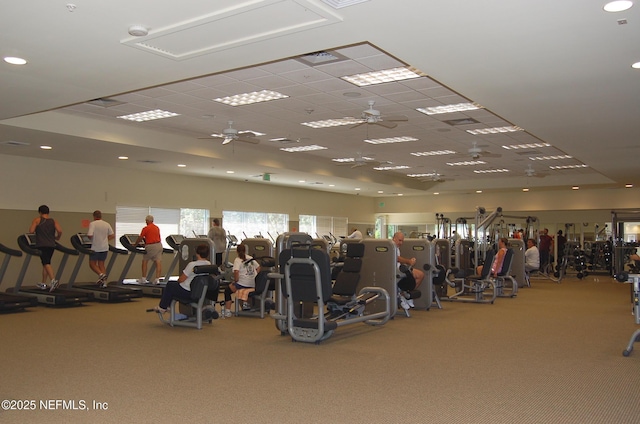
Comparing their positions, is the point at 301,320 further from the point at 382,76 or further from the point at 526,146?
the point at 526,146

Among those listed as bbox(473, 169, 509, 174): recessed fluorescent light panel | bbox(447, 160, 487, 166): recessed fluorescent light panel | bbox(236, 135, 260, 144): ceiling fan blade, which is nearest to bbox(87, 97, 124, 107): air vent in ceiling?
bbox(236, 135, 260, 144): ceiling fan blade

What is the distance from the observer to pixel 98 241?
1077 centimetres

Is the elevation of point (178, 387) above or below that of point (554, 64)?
below

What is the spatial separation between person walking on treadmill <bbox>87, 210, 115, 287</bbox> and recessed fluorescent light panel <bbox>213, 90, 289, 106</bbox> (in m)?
3.69

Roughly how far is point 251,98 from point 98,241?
14.4 feet

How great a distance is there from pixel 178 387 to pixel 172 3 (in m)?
2.89

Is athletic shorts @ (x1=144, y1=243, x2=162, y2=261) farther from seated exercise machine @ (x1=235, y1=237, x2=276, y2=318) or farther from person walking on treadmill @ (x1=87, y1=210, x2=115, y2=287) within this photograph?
seated exercise machine @ (x1=235, y1=237, x2=276, y2=318)

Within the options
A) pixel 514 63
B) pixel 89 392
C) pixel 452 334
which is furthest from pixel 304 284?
pixel 514 63

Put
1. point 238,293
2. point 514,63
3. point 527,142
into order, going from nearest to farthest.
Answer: point 514,63
point 238,293
point 527,142

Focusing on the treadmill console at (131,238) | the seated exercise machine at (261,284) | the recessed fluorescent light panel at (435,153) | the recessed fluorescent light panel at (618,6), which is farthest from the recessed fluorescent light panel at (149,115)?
the recessed fluorescent light panel at (618,6)

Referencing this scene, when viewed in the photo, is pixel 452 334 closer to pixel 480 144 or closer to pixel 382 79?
pixel 382 79

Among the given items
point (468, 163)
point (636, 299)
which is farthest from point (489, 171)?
point (636, 299)

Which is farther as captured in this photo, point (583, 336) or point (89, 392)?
point (583, 336)

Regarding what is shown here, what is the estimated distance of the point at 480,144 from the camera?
11859 millimetres
